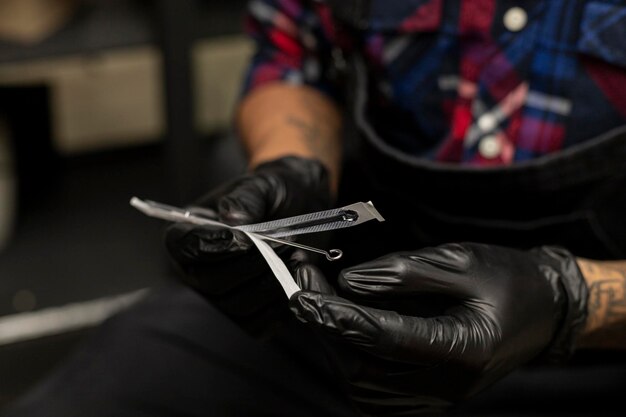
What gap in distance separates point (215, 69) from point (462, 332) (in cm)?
118

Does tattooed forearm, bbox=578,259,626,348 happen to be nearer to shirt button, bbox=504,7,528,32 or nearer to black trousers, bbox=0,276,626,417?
black trousers, bbox=0,276,626,417

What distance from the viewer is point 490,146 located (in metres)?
0.72

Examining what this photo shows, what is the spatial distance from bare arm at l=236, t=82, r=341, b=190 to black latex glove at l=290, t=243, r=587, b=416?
0.30 meters

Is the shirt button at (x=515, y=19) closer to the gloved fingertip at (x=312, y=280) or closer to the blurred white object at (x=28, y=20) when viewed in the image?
the gloved fingertip at (x=312, y=280)

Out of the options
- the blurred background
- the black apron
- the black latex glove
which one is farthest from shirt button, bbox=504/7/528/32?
the blurred background

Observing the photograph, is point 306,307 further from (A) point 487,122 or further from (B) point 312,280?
(A) point 487,122

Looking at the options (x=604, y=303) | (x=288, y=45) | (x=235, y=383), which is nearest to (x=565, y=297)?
(x=604, y=303)

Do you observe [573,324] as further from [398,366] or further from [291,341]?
[291,341]

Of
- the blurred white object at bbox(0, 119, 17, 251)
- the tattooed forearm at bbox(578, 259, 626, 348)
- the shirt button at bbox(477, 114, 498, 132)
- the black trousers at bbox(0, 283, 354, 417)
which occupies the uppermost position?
the shirt button at bbox(477, 114, 498, 132)

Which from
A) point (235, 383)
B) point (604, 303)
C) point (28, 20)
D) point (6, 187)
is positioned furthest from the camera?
point (6, 187)

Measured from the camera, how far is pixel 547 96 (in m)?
0.68

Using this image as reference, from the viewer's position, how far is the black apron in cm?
65

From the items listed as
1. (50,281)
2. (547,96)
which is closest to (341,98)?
(547,96)

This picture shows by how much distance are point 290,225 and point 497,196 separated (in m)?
0.25
